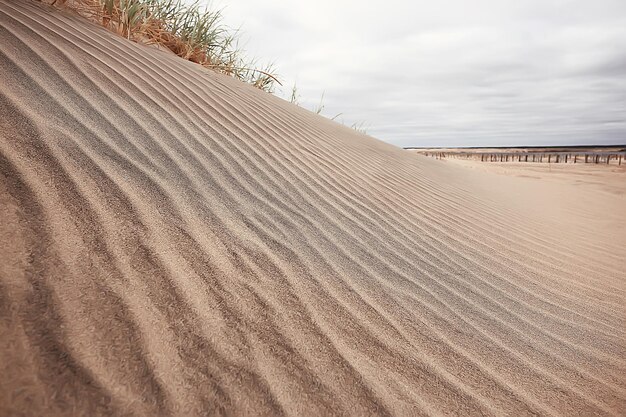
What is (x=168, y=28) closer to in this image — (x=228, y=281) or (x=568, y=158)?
(x=228, y=281)

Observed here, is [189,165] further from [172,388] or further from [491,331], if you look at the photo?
[491,331]

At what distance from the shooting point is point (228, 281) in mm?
1341

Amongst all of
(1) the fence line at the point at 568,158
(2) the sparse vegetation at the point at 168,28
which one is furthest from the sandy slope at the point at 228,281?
(1) the fence line at the point at 568,158

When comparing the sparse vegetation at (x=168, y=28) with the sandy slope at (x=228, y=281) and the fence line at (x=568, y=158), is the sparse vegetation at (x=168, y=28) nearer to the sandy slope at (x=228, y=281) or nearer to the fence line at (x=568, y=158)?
the sandy slope at (x=228, y=281)

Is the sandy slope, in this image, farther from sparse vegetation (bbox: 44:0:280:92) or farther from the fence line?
the fence line

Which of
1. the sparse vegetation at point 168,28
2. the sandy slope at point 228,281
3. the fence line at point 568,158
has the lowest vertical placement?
the sandy slope at point 228,281

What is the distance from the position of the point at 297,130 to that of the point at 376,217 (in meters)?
1.48

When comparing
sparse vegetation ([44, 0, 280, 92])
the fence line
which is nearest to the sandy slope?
sparse vegetation ([44, 0, 280, 92])

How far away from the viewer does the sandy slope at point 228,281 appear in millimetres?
960

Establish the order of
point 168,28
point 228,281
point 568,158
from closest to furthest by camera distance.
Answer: point 228,281 → point 168,28 → point 568,158

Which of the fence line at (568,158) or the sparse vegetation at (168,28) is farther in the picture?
the fence line at (568,158)

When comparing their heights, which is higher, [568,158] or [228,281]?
[568,158]

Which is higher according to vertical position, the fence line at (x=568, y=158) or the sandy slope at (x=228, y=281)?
the fence line at (x=568, y=158)

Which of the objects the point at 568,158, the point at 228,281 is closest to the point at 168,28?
the point at 228,281
